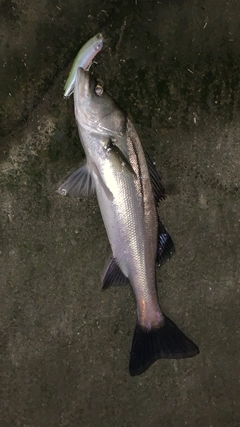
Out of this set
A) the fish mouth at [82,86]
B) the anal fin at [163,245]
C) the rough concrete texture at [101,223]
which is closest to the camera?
the fish mouth at [82,86]

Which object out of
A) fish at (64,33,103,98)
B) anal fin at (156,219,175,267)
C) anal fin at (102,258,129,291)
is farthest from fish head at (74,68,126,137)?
anal fin at (102,258,129,291)

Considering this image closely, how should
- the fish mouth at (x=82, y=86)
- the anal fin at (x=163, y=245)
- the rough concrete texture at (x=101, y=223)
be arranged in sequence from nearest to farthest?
1. the fish mouth at (x=82, y=86)
2. the anal fin at (x=163, y=245)
3. the rough concrete texture at (x=101, y=223)

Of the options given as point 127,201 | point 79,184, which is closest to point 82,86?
point 79,184

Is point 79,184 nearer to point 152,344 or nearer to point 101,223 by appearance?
point 101,223

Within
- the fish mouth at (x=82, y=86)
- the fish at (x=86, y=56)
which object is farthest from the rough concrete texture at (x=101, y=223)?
the fish mouth at (x=82, y=86)

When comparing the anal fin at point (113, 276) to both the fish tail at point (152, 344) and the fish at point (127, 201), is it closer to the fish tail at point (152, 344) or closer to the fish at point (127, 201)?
the fish at point (127, 201)

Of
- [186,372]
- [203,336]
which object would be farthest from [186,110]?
[186,372]
